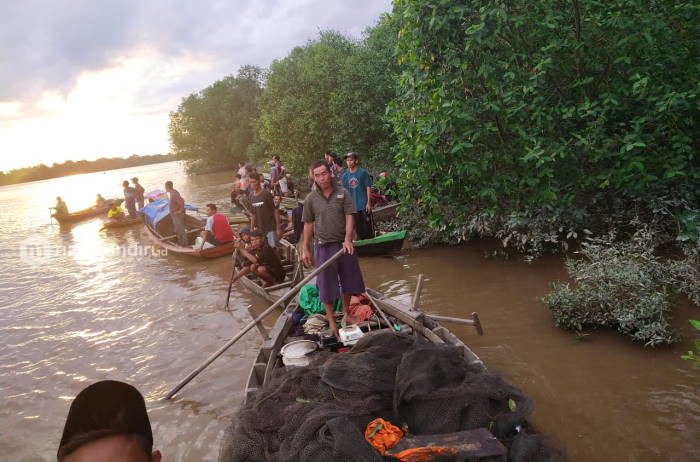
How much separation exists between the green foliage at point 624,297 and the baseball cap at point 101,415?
552 cm

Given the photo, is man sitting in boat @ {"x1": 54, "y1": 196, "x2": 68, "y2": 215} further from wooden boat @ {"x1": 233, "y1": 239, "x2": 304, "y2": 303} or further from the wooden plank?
the wooden plank

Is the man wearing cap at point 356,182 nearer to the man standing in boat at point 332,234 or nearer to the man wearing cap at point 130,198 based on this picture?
the man standing in boat at point 332,234

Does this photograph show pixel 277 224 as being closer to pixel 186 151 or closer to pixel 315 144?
pixel 315 144

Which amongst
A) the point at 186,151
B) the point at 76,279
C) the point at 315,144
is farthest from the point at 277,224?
the point at 186,151

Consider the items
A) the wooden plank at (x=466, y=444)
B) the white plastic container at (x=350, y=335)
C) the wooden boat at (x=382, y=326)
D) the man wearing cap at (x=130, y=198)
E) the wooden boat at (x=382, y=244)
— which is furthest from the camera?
the man wearing cap at (x=130, y=198)

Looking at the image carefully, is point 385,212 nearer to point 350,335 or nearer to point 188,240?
point 188,240

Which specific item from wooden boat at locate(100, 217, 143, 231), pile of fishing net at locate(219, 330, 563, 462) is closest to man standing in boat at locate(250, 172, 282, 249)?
pile of fishing net at locate(219, 330, 563, 462)

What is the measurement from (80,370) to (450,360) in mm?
6571

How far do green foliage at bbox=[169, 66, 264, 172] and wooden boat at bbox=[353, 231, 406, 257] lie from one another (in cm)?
4071

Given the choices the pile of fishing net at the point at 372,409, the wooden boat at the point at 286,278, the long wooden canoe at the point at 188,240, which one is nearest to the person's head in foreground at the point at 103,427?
the pile of fishing net at the point at 372,409

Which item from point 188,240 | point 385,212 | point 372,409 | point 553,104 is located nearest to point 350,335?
point 372,409

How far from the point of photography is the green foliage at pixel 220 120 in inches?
1907

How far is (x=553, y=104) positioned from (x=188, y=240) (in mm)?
11914

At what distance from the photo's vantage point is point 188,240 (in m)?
14.7
